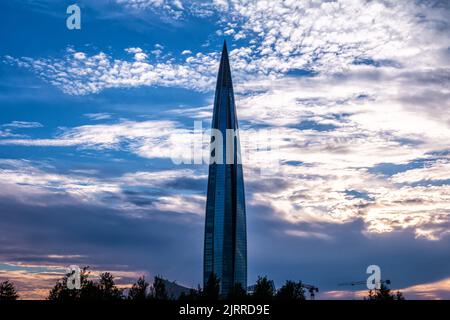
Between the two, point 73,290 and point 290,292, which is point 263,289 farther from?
point 73,290

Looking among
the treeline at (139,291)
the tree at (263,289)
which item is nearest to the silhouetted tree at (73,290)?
the treeline at (139,291)

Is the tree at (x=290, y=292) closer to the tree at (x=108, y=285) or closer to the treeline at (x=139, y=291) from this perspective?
the treeline at (x=139, y=291)

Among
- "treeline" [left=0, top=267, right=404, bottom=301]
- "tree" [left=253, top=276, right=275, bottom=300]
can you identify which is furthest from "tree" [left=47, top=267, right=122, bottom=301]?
"tree" [left=253, top=276, right=275, bottom=300]

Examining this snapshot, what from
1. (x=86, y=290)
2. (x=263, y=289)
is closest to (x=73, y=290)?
(x=86, y=290)

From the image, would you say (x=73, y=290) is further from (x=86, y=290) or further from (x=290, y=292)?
(x=290, y=292)

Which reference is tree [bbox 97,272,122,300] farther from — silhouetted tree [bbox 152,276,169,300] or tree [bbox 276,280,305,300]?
tree [bbox 276,280,305,300]

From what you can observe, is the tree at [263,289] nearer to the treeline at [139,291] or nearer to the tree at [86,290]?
the treeline at [139,291]

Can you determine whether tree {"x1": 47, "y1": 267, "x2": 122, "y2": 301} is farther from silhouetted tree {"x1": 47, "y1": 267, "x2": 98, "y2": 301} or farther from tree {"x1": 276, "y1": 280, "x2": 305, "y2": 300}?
tree {"x1": 276, "y1": 280, "x2": 305, "y2": 300}

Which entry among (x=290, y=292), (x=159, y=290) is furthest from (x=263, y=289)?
(x=159, y=290)

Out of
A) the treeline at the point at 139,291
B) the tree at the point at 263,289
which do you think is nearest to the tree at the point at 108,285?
the treeline at the point at 139,291
